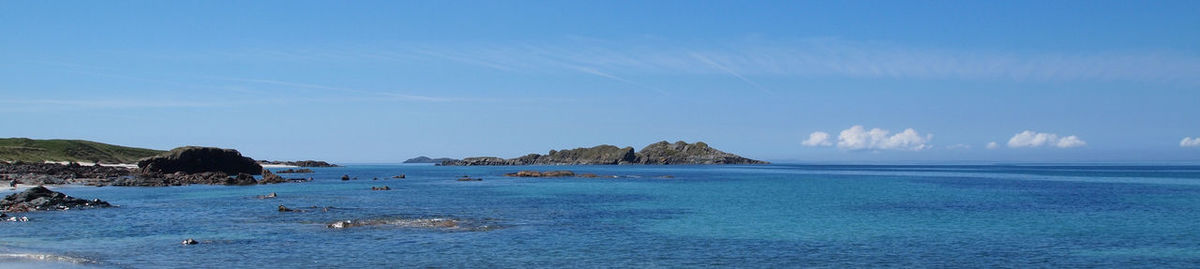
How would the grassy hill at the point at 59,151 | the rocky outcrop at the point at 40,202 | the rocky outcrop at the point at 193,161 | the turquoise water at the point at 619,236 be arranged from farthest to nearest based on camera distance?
the grassy hill at the point at 59,151 < the rocky outcrop at the point at 193,161 < the rocky outcrop at the point at 40,202 < the turquoise water at the point at 619,236

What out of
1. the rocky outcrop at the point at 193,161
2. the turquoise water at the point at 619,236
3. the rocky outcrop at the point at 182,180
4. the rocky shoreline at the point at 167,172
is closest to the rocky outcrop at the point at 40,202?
the turquoise water at the point at 619,236

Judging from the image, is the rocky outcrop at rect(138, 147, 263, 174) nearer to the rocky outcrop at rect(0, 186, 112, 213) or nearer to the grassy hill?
the grassy hill

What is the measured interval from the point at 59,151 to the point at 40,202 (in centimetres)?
14242

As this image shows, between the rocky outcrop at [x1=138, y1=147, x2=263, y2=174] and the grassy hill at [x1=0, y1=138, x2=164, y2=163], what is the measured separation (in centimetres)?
5035

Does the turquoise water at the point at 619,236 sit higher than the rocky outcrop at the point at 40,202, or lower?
lower

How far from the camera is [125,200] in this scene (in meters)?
64.7

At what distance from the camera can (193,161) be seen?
122062 mm

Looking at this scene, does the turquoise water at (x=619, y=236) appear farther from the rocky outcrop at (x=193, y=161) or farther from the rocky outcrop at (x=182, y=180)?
the rocky outcrop at (x=193, y=161)

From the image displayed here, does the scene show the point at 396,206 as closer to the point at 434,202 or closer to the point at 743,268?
the point at 434,202

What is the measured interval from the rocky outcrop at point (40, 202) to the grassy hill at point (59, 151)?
4694 inches

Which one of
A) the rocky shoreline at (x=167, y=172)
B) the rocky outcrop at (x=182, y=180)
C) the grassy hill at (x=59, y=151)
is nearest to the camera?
the rocky outcrop at (x=182, y=180)

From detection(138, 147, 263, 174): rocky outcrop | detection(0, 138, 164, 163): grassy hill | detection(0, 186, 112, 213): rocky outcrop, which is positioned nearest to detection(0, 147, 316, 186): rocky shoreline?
detection(138, 147, 263, 174): rocky outcrop

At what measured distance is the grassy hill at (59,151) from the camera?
157m

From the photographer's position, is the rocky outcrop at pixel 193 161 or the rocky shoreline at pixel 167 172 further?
the rocky outcrop at pixel 193 161
